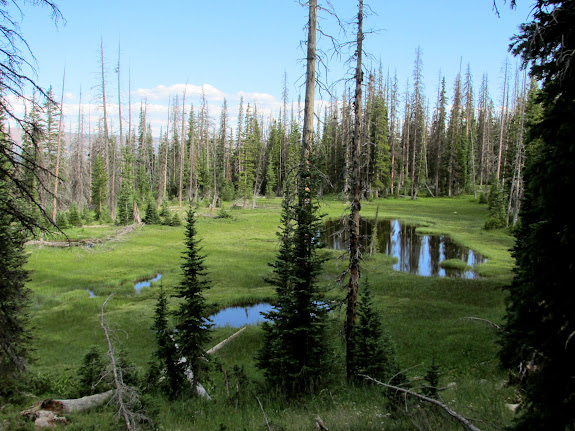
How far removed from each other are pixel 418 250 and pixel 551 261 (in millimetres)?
32927

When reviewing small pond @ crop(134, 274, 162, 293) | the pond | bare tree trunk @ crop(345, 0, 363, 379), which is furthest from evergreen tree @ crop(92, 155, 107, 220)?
bare tree trunk @ crop(345, 0, 363, 379)

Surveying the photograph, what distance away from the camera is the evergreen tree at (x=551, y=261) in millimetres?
3500

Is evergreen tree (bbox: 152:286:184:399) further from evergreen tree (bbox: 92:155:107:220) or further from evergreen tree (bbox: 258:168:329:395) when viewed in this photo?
evergreen tree (bbox: 92:155:107:220)

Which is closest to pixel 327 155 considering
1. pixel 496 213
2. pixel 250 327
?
pixel 496 213

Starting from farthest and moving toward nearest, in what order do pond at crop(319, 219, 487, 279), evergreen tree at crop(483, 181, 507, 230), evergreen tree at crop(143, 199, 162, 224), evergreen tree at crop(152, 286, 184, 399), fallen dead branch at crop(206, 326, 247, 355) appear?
evergreen tree at crop(143, 199, 162, 224)
evergreen tree at crop(483, 181, 507, 230)
pond at crop(319, 219, 487, 279)
fallen dead branch at crop(206, 326, 247, 355)
evergreen tree at crop(152, 286, 184, 399)

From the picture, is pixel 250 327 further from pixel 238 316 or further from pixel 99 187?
pixel 99 187

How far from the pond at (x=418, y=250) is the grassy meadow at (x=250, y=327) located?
1.23 m

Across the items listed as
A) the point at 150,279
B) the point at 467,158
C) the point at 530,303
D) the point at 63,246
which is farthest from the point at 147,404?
the point at 467,158

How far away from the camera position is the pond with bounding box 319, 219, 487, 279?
92.1ft

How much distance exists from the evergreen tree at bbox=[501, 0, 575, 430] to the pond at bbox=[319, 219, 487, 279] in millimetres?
19033

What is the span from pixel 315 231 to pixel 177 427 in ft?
18.1

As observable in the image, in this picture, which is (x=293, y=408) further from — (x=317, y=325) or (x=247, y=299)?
(x=247, y=299)

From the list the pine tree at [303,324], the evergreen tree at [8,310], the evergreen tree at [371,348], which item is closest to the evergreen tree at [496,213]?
the evergreen tree at [371,348]

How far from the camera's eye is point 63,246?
32812 millimetres
